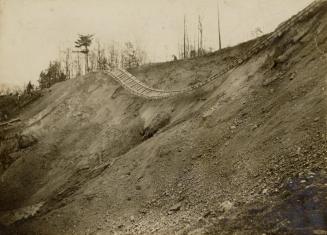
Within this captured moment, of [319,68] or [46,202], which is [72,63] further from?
[319,68]

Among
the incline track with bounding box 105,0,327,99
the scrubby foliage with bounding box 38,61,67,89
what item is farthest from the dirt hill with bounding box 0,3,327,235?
the scrubby foliage with bounding box 38,61,67,89

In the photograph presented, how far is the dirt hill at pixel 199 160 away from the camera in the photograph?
12352mm

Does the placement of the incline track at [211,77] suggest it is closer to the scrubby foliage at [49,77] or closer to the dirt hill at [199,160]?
the dirt hill at [199,160]

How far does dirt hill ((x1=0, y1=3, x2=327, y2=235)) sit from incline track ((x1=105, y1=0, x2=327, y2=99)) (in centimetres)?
50

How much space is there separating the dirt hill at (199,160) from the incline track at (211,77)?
502 mm

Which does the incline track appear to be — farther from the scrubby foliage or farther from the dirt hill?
the scrubby foliage

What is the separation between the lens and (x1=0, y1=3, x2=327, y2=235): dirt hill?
12.4 m

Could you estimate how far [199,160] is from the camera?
676 inches

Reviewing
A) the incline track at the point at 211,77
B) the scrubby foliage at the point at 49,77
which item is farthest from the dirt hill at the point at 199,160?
the scrubby foliage at the point at 49,77

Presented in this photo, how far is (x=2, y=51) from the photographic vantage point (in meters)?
18.8

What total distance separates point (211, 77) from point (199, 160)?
8.02 meters

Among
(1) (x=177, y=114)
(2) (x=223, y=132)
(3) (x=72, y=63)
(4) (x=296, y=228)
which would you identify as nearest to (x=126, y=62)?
(3) (x=72, y=63)

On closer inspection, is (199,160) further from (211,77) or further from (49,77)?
(49,77)

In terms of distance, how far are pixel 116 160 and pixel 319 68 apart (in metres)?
11.1
